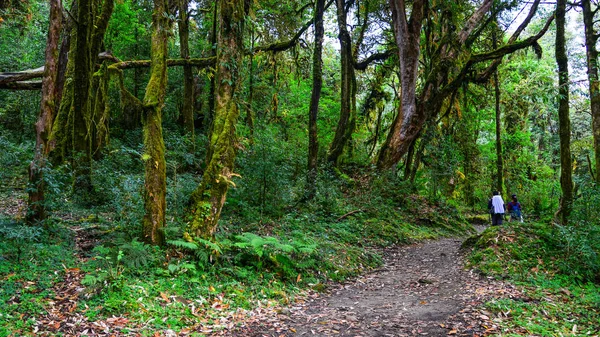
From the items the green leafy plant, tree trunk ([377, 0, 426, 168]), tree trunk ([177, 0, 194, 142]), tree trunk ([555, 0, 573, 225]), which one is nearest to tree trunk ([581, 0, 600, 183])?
tree trunk ([555, 0, 573, 225])

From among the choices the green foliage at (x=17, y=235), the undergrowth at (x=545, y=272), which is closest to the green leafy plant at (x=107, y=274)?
the green foliage at (x=17, y=235)

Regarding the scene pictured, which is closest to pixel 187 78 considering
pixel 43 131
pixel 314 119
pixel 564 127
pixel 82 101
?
pixel 314 119

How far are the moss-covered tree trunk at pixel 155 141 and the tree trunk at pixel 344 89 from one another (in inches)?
390

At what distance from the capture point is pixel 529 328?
16.0ft

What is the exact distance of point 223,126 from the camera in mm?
7391

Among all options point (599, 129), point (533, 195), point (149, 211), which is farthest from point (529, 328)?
point (533, 195)

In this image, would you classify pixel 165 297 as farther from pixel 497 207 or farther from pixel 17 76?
pixel 497 207

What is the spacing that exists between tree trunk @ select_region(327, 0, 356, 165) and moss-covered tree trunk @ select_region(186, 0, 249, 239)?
8.58 metres

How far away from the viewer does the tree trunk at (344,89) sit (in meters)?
15.3

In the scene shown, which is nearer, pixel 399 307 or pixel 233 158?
pixel 399 307

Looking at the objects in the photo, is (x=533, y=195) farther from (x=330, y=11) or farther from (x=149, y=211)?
(x=149, y=211)

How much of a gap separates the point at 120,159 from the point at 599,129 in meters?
13.9

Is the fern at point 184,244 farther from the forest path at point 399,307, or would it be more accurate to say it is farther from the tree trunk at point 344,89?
the tree trunk at point 344,89

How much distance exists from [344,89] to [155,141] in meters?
10.8
